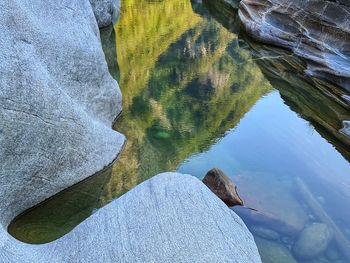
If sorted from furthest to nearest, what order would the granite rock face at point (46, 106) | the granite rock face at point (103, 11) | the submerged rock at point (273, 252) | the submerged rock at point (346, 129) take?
the granite rock face at point (103, 11)
the submerged rock at point (346, 129)
the submerged rock at point (273, 252)
the granite rock face at point (46, 106)

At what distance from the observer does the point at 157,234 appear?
4348 millimetres

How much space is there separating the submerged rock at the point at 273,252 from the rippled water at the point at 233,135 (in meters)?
0.01

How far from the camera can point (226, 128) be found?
10500mm

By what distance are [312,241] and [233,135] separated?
3.82 m

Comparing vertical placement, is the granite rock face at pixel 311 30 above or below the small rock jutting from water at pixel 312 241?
below

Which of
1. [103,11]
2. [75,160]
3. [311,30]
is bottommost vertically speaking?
[103,11]

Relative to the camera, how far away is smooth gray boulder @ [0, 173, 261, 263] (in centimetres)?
422

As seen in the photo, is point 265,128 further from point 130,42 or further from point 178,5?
point 178,5

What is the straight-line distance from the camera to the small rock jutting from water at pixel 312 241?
6297 millimetres

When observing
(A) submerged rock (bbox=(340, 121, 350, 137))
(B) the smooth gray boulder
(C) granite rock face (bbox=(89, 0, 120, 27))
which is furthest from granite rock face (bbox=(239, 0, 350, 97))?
(B) the smooth gray boulder

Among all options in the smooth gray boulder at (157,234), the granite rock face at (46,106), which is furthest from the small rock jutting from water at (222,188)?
the smooth gray boulder at (157,234)

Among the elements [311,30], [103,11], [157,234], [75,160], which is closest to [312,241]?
[157,234]

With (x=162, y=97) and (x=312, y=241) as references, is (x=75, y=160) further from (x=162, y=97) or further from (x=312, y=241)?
(x=162, y=97)

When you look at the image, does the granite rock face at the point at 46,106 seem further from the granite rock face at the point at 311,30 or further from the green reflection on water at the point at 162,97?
the granite rock face at the point at 311,30
